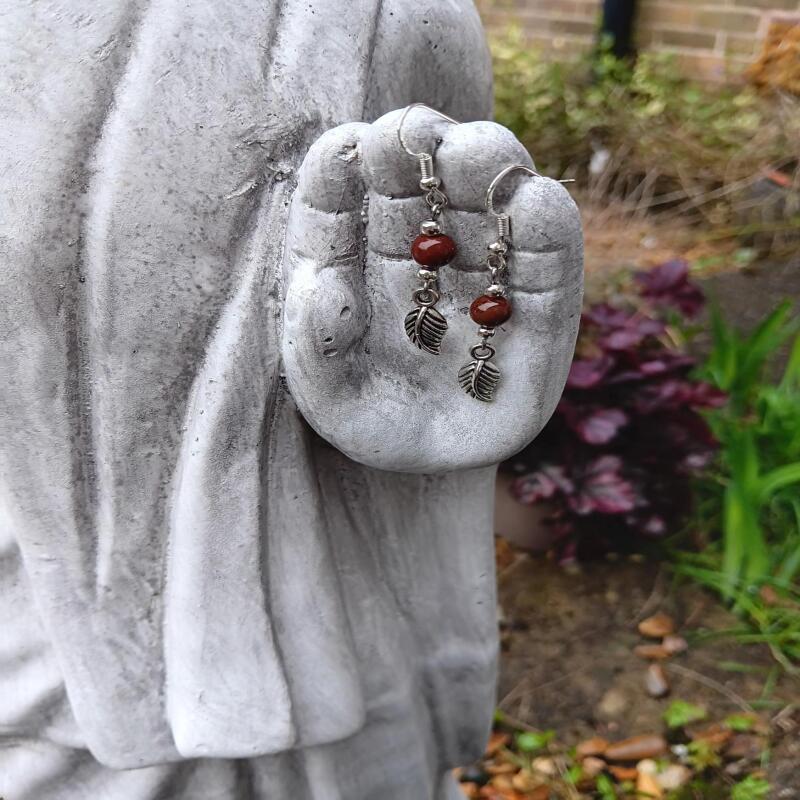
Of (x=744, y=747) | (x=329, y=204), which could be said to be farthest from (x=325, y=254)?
(x=744, y=747)

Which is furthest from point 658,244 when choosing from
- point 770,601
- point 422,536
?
point 422,536

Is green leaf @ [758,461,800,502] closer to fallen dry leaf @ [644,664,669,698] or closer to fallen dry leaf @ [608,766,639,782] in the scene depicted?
fallen dry leaf @ [644,664,669,698]

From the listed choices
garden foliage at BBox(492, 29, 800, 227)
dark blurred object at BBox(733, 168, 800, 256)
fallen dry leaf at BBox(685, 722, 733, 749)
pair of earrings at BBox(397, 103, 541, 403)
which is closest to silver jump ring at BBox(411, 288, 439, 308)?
pair of earrings at BBox(397, 103, 541, 403)

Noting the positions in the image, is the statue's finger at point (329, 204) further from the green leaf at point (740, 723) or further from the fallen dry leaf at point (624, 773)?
the green leaf at point (740, 723)

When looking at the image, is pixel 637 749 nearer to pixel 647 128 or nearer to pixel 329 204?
pixel 329 204

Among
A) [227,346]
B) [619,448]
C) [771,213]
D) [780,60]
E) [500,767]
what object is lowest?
[500,767]

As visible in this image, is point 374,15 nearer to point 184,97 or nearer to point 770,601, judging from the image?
point 184,97

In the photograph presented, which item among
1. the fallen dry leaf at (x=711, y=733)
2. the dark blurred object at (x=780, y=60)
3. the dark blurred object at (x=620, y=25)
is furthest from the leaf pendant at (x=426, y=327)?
the dark blurred object at (x=620, y=25)
